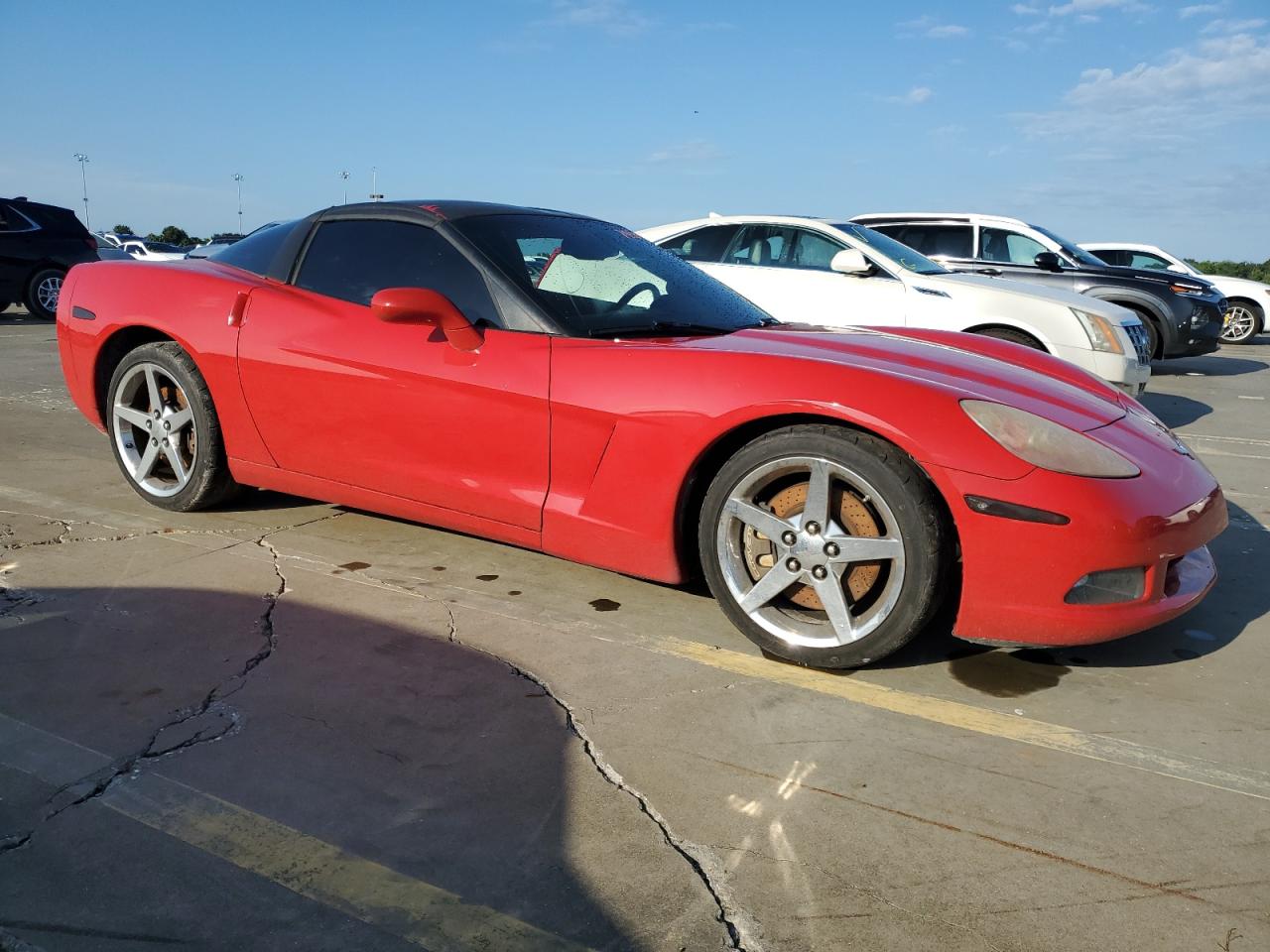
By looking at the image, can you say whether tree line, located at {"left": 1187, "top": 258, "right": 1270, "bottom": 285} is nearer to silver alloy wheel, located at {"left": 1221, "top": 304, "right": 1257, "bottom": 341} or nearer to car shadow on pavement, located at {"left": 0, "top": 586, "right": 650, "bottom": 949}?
silver alloy wheel, located at {"left": 1221, "top": 304, "right": 1257, "bottom": 341}

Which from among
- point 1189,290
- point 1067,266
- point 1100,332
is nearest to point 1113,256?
point 1189,290

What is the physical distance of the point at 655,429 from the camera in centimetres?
322

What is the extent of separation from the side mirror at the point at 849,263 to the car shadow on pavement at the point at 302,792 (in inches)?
187

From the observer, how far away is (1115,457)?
295 cm

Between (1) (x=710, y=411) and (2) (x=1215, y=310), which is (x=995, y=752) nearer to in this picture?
(1) (x=710, y=411)

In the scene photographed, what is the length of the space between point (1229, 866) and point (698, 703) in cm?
123

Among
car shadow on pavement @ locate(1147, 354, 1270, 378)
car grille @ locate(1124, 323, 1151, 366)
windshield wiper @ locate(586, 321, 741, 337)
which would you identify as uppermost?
windshield wiper @ locate(586, 321, 741, 337)

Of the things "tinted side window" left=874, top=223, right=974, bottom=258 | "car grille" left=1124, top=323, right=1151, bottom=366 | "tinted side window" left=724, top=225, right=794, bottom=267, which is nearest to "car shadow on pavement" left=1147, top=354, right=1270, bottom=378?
"tinted side window" left=874, top=223, right=974, bottom=258

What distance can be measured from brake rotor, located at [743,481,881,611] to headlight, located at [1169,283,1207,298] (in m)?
9.45

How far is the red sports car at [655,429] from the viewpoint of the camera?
112 inches

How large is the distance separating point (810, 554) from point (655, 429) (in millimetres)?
589

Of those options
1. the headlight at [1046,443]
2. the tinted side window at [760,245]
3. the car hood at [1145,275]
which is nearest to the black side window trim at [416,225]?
the headlight at [1046,443]

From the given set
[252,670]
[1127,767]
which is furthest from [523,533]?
[1127,767]

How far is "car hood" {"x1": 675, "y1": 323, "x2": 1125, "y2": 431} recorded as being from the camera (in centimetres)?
306
